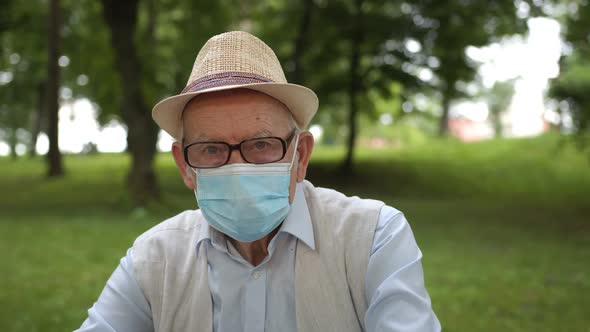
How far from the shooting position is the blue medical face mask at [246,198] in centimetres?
260

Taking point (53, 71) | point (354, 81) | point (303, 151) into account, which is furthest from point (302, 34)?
point (303, 151)

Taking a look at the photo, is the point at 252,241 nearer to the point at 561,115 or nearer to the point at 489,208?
the point at 561,115

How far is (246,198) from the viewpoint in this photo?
2.62 metres

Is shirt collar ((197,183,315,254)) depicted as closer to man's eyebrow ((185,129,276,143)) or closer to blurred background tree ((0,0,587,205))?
man's eyebrow ((185,129,276,143))

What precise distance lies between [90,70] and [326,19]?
878 centimetres

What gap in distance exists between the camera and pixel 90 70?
25.2 m

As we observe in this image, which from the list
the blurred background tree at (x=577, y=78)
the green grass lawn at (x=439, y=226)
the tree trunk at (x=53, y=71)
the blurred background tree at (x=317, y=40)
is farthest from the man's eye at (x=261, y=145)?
the tree trunk at (x=53, y=71)

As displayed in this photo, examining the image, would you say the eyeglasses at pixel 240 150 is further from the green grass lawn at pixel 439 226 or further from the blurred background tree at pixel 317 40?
the blurred background tree at pixel 317 40

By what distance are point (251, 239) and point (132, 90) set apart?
525 inches

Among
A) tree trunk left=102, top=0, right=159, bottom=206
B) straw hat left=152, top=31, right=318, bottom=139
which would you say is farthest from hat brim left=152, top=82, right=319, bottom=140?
tree trunk left=102, top=0, right=159, bottom=206

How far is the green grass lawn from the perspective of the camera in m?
7.43

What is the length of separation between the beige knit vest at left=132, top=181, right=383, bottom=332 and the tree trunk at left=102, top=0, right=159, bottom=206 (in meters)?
13.2

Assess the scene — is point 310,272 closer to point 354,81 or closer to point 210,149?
point 210,149

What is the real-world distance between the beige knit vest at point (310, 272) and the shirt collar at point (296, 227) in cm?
3
